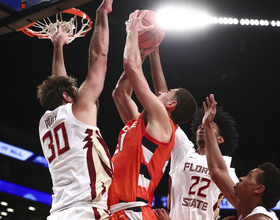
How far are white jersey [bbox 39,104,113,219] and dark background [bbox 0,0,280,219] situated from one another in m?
5.80

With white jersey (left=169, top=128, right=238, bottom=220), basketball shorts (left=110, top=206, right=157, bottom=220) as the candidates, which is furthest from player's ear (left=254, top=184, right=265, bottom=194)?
basketball shorts (left=110, top=206, right=157, bottom=220)

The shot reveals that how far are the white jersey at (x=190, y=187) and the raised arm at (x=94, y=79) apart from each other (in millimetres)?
1568

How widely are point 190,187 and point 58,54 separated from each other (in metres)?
1.83

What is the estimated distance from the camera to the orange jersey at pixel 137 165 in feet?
9.55

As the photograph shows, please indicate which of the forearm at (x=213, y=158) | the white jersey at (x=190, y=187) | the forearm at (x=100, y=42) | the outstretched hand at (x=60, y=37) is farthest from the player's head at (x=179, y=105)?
the outstretched hand at (x=60, y=37)

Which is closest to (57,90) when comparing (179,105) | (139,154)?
(139,154)

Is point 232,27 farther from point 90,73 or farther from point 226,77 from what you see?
point 90,73

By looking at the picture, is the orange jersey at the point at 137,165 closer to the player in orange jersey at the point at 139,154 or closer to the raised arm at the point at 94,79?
the player in orange jersey at the point at 139,154

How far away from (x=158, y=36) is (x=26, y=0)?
123 centimetres


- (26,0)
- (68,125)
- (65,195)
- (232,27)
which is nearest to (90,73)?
(68,125)

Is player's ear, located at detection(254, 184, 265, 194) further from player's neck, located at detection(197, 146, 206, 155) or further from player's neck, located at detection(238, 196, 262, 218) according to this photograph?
player's neck, located at detection(197, 146, 206, 155)

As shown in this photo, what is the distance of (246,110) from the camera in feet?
40.3

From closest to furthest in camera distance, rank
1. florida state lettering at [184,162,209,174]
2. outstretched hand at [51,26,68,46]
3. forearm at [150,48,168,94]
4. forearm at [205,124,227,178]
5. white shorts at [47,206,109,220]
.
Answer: white shorts at [47,206,109,220] < forearm at [205,124,227,178] < outstretched hand at [51,26,68,46] < florida state lettering at [184,162,209,174] < forearm at [150,48,168,94]

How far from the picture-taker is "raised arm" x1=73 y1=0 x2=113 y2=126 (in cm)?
282
